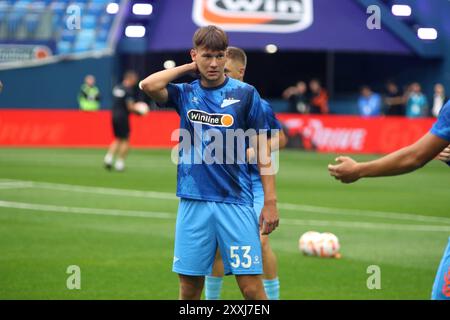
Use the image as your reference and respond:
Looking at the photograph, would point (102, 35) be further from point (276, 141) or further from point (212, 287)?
point (276, 141)

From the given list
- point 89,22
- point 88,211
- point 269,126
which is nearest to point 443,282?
point 269,126

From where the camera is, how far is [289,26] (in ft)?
144

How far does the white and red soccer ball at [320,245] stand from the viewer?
13.7 metres

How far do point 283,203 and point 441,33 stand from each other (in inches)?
1028

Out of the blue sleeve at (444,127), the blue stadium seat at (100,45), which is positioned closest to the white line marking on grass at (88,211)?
the blue sleeve at (444,127)

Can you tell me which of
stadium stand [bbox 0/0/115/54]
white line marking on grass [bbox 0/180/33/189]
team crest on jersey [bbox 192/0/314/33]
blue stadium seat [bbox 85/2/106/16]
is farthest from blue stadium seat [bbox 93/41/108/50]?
white line marking on grass [bbox 0/180/33/189]

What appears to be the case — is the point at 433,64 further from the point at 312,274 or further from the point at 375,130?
the point at 312,274

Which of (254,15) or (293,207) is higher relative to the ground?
(254,15)

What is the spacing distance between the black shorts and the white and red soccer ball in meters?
13.6

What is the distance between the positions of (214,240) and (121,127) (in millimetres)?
19359

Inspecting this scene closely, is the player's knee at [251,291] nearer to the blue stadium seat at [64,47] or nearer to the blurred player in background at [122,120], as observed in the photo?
the blurred player in background at [122,120]

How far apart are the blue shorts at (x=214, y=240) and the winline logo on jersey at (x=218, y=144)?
1.13 feet

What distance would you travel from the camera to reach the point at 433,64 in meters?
45.2

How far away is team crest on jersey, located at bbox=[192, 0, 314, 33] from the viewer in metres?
43.6
